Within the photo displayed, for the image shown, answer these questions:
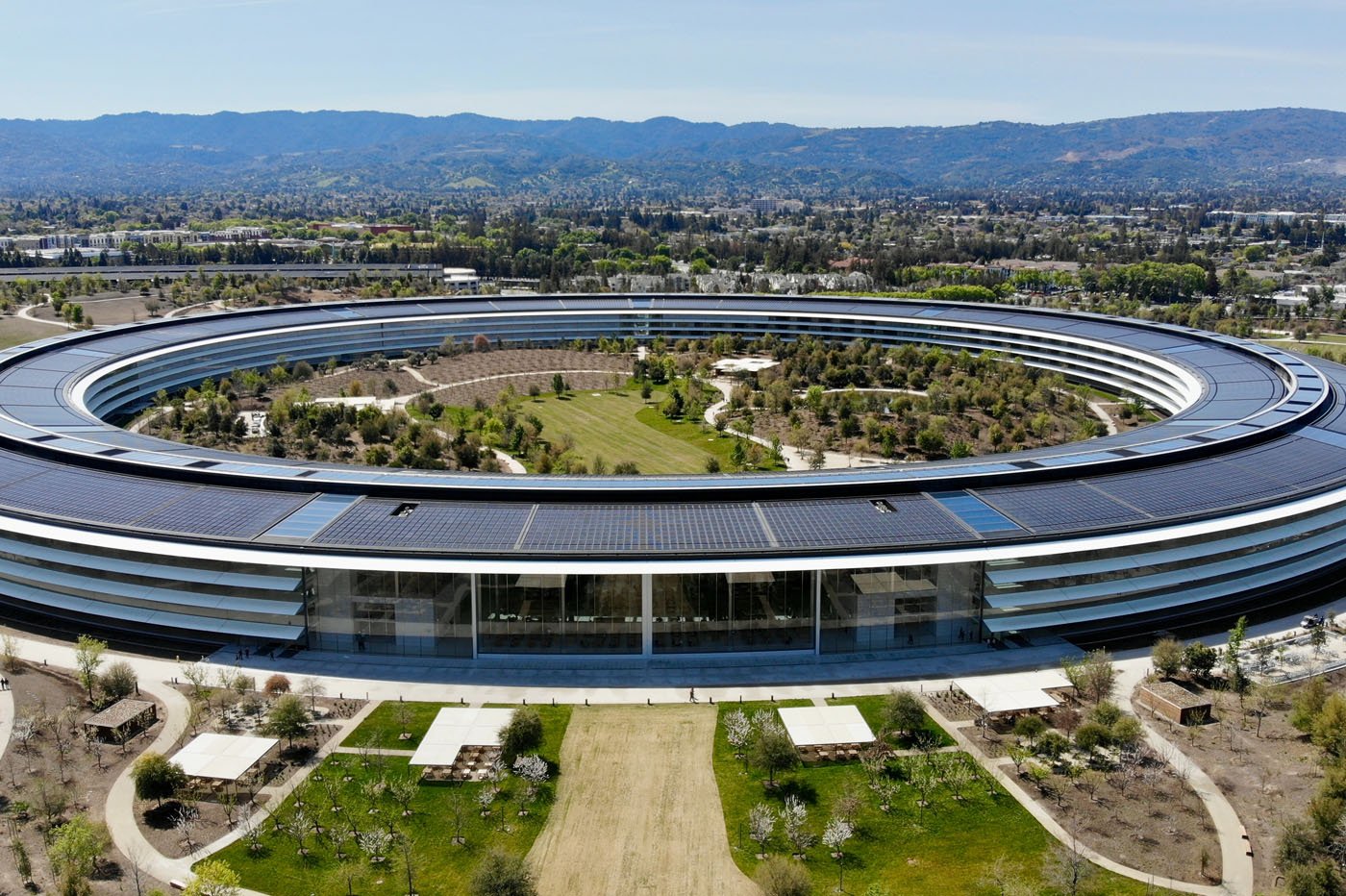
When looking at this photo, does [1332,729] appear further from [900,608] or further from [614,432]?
[614,432]

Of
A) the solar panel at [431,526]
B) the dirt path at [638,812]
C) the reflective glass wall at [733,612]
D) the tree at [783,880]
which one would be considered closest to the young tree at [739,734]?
→ the dirt path at [638,812]

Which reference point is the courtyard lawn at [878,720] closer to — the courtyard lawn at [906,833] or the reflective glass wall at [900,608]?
the courtyard lawn at [906,833]

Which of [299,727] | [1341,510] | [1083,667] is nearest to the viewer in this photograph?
[299,727]

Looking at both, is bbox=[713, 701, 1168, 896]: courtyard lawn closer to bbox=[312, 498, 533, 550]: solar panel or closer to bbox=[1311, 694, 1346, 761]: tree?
bbox=[1311, 694, 1346, 761]: tree

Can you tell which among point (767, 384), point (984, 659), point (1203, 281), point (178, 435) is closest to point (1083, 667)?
point (984, 659)

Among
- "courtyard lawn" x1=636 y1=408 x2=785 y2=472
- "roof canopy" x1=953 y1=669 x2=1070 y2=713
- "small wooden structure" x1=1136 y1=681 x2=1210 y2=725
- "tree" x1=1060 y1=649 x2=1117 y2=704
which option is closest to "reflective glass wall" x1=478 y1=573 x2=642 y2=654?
"roof canopy" x1=953 y1=669 x2=1070 y2=713

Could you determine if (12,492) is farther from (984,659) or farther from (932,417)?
(932,417)
